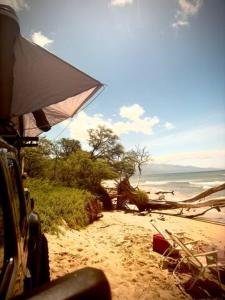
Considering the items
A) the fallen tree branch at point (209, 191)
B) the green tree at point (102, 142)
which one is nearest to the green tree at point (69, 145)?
the green tree at point (102, 142)

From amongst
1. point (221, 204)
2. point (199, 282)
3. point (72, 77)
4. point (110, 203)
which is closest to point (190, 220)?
point (221, 204)

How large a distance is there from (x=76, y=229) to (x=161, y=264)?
383 cm

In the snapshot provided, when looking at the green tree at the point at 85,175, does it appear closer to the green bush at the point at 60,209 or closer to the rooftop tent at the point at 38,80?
the green bush at the point at 60,209

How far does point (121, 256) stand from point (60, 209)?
322 centimetres

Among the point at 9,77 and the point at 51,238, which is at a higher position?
the point at 9,77

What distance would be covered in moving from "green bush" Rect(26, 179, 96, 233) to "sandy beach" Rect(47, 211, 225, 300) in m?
0.39

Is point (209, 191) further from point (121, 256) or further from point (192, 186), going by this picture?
point (192, 186)

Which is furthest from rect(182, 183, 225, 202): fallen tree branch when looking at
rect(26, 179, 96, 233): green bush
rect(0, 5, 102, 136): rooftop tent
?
rect(0, 5, 102, 136): rooftop tent

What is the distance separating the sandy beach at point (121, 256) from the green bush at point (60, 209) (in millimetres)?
394

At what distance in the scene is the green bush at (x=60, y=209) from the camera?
7.91 metres

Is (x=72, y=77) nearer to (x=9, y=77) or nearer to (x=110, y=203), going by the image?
(x=9, y=77)

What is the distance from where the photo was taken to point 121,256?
23.2ft

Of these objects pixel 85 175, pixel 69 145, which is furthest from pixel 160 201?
pixel 69 145

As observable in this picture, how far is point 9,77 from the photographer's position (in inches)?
128
